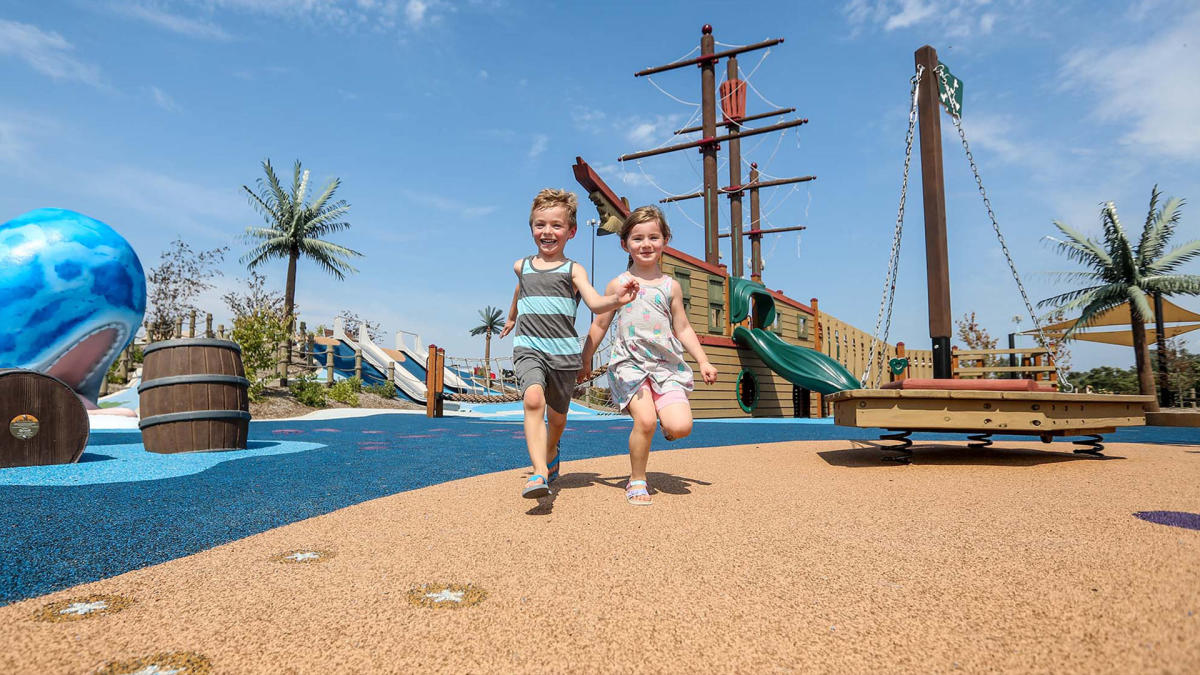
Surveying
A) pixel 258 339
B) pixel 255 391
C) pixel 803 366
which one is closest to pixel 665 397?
pixel 803 366

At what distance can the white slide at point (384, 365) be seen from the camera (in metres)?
24.4

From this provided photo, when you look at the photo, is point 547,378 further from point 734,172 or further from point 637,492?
point 734,172

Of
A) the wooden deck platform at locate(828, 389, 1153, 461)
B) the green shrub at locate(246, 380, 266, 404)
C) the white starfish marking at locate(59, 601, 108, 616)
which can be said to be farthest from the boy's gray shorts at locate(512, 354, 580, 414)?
the green shrub at locate(246, 380, 266, 404)

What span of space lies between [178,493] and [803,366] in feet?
36.7

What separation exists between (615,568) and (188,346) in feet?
17.4

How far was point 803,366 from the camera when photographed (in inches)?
492

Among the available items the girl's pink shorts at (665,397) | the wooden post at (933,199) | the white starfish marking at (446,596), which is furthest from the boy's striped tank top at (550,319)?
the wooden post at (933,199)

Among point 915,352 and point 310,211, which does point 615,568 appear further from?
point 310,211

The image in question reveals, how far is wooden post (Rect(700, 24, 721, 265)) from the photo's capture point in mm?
15665

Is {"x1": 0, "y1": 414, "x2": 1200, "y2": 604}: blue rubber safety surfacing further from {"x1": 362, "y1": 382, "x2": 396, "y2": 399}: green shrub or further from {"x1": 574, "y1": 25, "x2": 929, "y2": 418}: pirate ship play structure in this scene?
{"x1": 362, "y1": 382, "x2": 396, "y2": 399}: green shrub

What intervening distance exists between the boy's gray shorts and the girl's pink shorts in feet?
1.36

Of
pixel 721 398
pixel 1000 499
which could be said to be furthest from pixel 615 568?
→ pixel 721 398

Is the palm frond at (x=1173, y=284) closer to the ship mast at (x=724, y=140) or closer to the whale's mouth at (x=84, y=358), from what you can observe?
the ship mast at (x=724, y=140)

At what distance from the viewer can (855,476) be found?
4.18 metres
